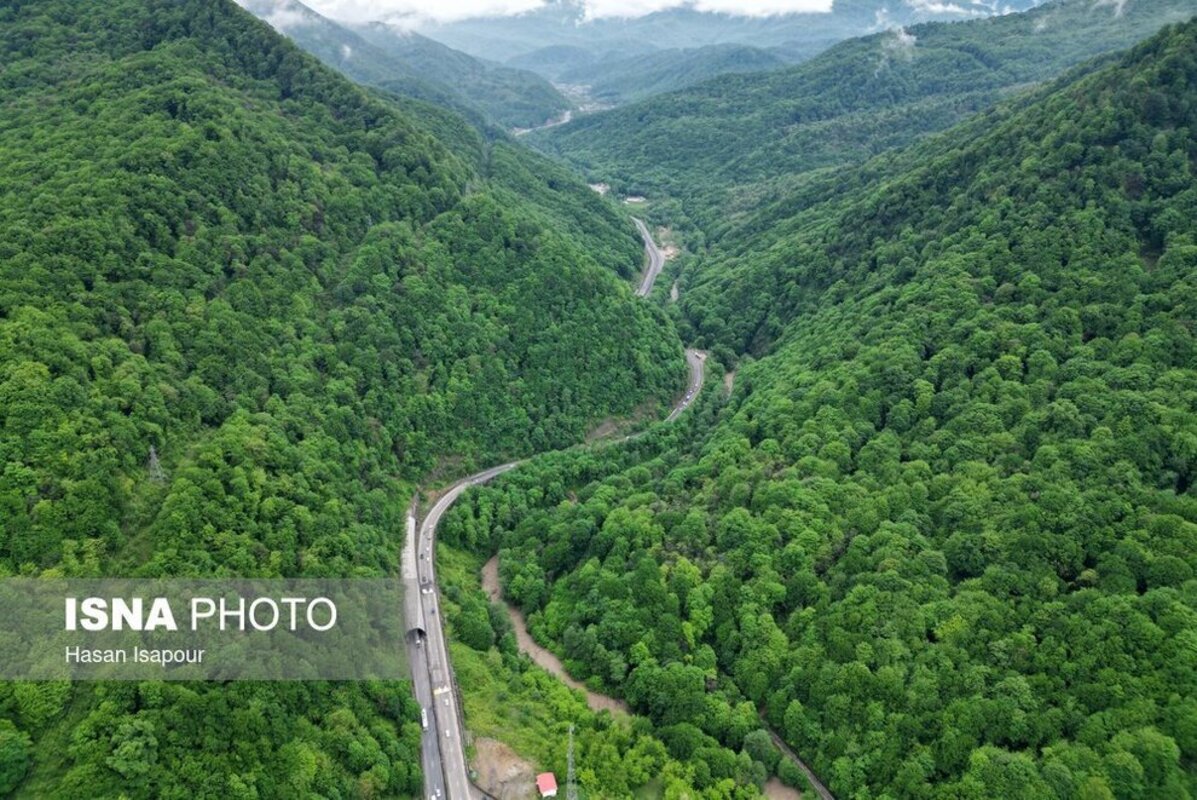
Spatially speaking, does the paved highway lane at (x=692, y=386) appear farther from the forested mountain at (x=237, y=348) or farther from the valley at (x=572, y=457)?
the forested mountain at (x=237, y=348)

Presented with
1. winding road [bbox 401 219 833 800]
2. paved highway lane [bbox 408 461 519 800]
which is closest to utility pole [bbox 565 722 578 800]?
winding road [bbox 401 219 833 800]

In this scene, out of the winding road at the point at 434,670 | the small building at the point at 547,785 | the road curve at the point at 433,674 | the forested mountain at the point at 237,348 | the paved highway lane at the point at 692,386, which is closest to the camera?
the forested mountain at the point at 237,348

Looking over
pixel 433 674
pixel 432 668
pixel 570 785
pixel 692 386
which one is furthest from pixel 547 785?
pixel 692 386

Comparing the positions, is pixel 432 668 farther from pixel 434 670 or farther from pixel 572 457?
pixel 572 457

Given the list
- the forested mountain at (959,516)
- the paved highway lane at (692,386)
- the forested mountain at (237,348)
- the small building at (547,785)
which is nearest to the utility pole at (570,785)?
the small building at (547,785)

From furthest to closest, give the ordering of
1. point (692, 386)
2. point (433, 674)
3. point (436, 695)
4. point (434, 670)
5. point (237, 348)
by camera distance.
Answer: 1. point (692, 386)
2. point (237, 348)
3. point (434, 670)
4. point (433, 674)
5. point (436, 695)

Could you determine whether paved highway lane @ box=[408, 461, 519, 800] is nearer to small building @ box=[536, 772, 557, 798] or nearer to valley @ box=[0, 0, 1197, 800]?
valley @ box=[0, 0, 1197, 800]
